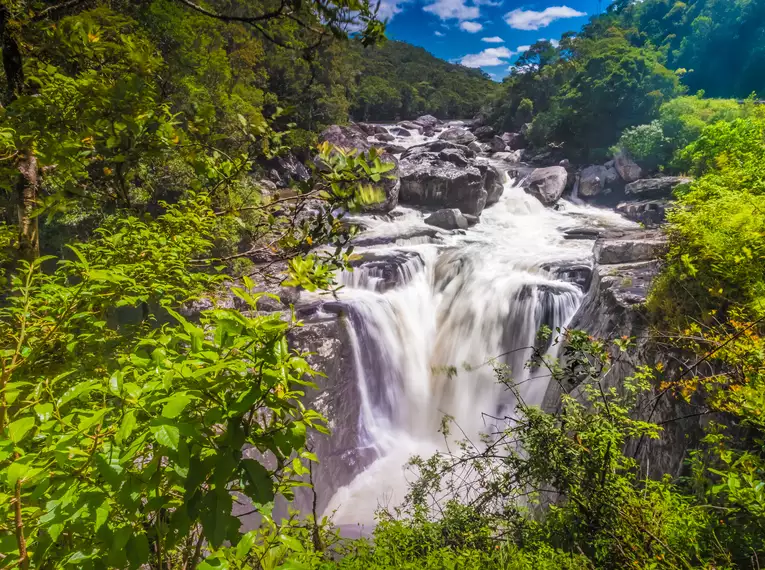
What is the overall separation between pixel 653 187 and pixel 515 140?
17159mm

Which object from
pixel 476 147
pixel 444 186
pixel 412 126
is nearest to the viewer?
pixel 444 186

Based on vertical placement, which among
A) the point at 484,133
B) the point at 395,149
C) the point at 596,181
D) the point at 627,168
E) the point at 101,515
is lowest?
the point at 101,515

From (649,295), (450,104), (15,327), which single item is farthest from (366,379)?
(450,104)

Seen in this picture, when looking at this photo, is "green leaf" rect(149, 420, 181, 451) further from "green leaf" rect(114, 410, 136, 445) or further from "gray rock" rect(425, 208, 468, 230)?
"gray rock" rect(425, 208, 468, 230)

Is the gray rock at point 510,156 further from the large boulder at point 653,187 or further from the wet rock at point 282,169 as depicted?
the wet rock at point 282,169

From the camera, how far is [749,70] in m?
25.6

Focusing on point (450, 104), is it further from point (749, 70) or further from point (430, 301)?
point (430, 301)

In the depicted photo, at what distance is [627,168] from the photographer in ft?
66.1

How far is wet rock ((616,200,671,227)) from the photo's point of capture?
14.3 metres

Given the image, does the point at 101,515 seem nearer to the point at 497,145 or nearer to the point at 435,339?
the point at 435,339

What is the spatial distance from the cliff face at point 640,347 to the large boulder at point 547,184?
1221 cm

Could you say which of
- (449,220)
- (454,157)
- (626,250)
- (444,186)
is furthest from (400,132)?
(626,250)

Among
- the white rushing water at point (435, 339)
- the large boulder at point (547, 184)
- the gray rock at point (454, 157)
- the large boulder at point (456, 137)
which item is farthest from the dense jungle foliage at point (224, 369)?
the large boulder at point (456, 137)

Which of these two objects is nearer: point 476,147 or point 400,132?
point 476,147
